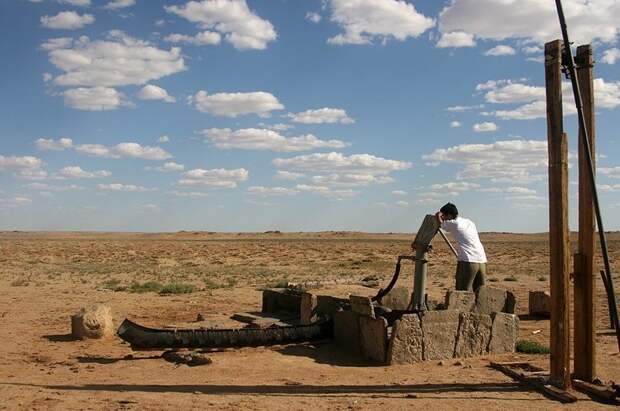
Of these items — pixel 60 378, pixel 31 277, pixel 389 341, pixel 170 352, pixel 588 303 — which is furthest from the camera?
pixel 31 277

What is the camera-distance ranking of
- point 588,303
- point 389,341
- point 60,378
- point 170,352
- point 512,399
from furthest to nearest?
point 170,352 < point 389,341 < point 60,378 < point 588,303 < point 512,399

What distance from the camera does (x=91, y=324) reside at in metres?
10.8

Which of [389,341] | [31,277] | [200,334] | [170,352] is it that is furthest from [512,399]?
[31,277]

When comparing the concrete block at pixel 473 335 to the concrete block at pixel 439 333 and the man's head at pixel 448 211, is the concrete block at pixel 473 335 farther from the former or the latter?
the man's head at pixel 448 211

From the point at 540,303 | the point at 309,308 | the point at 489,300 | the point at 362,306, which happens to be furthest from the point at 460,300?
the point at 540,303

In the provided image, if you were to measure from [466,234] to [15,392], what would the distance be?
19.9 ft

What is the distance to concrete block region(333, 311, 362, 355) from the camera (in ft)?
30.6

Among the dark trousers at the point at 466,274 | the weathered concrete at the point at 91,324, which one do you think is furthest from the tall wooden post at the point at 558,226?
the weathered concrete at the point at 91,324

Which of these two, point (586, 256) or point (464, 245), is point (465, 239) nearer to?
point (464, 245)

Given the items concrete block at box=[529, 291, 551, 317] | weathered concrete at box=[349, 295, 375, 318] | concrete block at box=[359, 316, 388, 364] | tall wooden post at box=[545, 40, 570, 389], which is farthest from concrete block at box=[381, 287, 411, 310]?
concrete block at box=[529, 291, 551, 317]

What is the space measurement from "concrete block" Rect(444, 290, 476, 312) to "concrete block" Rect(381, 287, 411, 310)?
1.42 m

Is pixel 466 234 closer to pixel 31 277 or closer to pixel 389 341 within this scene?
pixel 389 341

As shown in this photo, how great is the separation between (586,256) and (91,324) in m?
7.44

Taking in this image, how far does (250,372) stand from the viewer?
827cm
